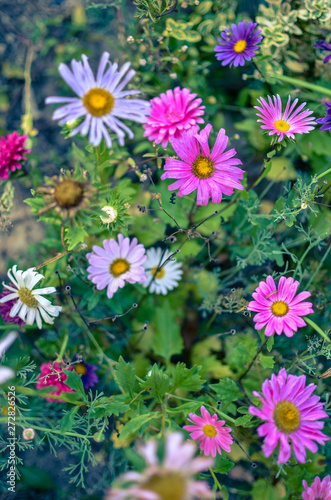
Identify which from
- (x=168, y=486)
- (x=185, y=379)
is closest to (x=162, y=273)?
(x=185, y=379)

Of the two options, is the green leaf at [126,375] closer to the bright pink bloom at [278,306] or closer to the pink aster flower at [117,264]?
the pink aster flower at [117,264]

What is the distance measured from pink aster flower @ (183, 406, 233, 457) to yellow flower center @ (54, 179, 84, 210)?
930 millimetres

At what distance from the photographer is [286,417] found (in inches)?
51.3

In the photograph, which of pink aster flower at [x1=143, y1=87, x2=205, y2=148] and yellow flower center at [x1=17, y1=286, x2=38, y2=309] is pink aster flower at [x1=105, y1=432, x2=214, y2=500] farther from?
pink aster flower at [x1=143, y1=87, x2=205, y2=148]

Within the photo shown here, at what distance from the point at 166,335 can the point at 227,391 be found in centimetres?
47

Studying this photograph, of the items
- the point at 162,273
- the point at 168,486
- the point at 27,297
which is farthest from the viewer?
the point at 162,273

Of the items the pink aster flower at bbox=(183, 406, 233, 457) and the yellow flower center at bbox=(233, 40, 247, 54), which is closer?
the pink aster flower at bbox=(183, 406, 233, 457)

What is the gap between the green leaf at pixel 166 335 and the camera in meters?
1.95

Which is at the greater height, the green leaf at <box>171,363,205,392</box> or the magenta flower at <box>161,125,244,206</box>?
the magenta flower at <box>161,125,244,206</box>

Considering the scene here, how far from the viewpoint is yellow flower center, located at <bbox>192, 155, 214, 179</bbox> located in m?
1.45

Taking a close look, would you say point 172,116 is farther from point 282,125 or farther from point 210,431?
point 210,431

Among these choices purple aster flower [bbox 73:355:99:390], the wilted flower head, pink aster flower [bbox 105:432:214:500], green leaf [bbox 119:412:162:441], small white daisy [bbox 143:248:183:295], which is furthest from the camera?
small white daisy [bbox 143:248:183:295]

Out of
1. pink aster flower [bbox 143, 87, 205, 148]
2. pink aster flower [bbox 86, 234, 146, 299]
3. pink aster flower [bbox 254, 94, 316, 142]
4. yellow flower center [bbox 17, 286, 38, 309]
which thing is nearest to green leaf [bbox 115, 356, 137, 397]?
pink aster flower [bbox 86, 234, 146, 299]

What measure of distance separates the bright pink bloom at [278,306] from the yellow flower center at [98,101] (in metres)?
0.86
